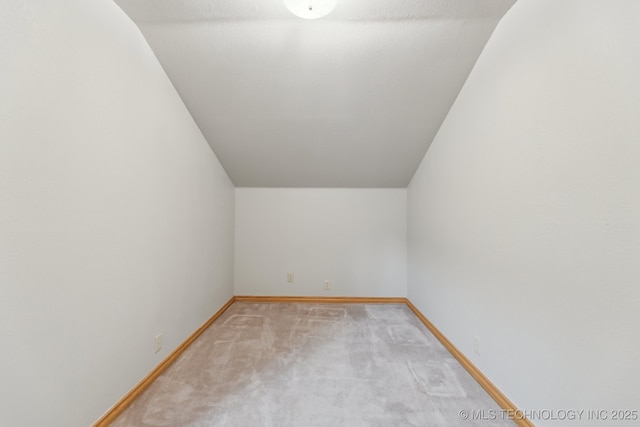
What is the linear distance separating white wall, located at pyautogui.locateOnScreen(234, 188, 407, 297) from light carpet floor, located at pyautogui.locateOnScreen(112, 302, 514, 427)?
0.82m

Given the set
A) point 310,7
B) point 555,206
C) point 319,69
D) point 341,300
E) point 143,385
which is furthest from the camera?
point 341,300

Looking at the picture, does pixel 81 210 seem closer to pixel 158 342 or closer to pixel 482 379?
pixel 158 342

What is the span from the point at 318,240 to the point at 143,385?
2268 millimetres

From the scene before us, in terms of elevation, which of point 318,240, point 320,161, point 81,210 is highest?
point 320,161

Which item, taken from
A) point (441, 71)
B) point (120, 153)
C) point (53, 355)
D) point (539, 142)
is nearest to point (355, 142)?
point (441, 71)

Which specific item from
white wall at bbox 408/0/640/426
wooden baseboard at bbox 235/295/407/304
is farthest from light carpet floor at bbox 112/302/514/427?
wooden baseboard at bbox 235/295/407/304

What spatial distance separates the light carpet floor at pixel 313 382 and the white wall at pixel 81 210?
28 cm

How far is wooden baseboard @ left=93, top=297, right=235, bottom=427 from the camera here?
55.1 inches

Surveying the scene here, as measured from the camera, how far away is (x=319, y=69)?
2.00m

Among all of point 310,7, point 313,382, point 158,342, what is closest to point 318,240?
point 313,382

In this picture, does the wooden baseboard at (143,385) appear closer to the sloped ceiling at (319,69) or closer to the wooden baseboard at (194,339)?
the wooden baseboard at (194,339)

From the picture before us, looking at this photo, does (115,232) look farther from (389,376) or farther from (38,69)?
(389,376)

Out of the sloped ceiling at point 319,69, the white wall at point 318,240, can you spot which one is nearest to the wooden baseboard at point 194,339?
the white wall at point 318,240

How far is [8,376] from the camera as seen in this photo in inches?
38.1
